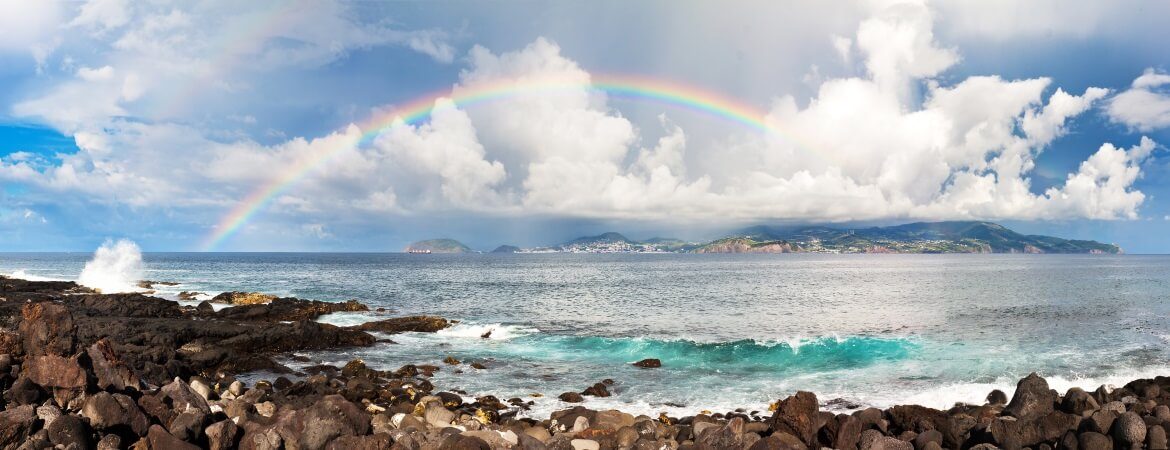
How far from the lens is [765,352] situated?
33594 mm

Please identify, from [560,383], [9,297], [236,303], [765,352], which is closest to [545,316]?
[765,352]

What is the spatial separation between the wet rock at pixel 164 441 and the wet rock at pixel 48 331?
566 cm

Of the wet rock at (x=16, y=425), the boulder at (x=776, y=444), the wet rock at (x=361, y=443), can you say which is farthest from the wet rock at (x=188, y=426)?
the boulder at (x=776, y=444)

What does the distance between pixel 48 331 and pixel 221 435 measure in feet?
23.6

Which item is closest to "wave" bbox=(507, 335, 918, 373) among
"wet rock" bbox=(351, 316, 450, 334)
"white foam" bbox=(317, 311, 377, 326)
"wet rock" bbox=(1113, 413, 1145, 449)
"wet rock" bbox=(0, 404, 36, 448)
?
"wet rock" bbox=(351, 316, 450, 334)

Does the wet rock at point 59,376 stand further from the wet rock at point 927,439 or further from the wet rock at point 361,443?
the wet rock at point 927,439

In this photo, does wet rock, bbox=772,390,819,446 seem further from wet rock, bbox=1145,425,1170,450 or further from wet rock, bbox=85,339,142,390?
wet rock, bbox=85,339,142,390

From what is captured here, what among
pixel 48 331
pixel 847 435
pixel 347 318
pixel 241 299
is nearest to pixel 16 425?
pixel 48 331

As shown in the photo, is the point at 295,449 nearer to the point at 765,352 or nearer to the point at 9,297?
the point at 765,352

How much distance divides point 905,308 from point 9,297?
257 ft

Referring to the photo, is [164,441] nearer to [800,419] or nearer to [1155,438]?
[800,419]

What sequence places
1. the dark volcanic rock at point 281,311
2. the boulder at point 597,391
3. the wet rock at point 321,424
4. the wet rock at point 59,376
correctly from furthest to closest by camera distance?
1. the dark volcanic rock at point 281,311
2. the boulder at point 597,391
3. the wet rock at point 59,376
4. the wet rock at point 321,424

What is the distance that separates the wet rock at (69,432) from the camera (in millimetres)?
11758

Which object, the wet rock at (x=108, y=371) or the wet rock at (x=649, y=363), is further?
the wet rock at (x=649, y=363)
